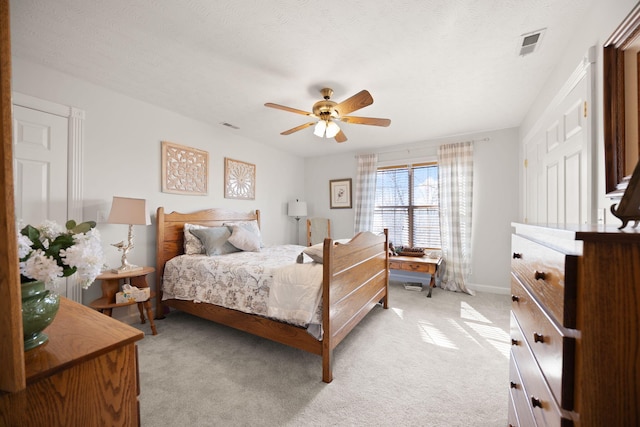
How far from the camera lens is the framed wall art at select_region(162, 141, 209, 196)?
3100mm

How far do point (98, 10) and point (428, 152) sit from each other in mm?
4248

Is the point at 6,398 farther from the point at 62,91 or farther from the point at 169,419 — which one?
the point at 62,91

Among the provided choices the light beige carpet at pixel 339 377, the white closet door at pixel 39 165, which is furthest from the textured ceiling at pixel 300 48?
the light beige carpet at pixel 339 377

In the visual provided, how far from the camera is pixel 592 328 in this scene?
0.55 metres

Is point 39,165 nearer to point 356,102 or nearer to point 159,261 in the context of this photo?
point 159,261

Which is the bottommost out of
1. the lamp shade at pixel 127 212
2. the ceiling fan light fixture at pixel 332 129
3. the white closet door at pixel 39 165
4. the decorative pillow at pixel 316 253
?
the decorative pillow at pixel 316 253

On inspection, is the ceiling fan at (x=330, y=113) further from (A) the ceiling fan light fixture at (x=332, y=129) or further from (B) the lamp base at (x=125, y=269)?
(B) the lamp base at (x=125, y=269)

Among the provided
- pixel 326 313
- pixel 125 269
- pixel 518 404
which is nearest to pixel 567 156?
pixel 518 404

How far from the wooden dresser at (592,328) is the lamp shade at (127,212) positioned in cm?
299

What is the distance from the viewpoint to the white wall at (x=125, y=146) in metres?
2.34

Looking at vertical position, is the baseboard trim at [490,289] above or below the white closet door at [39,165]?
below

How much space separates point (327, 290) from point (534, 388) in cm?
118

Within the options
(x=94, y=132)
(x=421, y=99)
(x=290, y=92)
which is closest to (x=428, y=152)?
(x=421, y=99)

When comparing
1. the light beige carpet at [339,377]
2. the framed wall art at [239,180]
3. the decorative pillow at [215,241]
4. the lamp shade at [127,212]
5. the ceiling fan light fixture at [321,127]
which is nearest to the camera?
the light beige carpet at [339,377]
